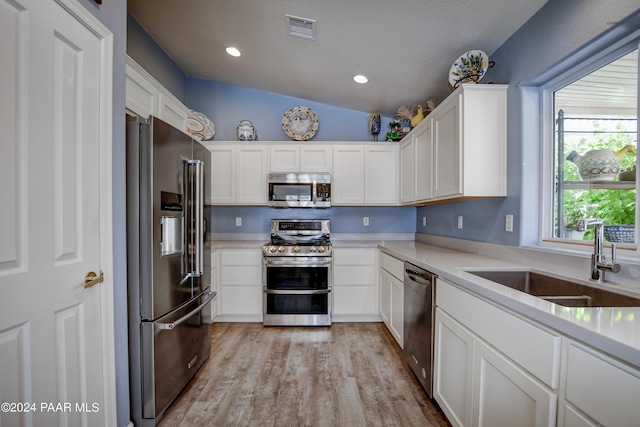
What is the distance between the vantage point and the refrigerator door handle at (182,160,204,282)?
5.85ft

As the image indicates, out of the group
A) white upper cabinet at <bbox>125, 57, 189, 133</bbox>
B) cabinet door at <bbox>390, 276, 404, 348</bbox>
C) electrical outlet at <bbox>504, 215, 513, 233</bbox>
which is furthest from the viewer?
cabinet door at <bbox>390, 276, 404, 348</bbox>

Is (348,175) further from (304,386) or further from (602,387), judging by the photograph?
(602,387)

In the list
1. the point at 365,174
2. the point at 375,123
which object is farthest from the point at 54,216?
the point at 375,123

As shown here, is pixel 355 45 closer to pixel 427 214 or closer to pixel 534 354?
pixel 427 214

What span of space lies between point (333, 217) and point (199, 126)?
1.97 m

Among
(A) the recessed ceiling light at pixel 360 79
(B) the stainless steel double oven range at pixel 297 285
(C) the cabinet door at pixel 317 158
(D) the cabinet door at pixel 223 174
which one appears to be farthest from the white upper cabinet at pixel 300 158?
(B) the stainless steel double oven range at pixel 297 285

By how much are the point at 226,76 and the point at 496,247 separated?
3333 millimetres

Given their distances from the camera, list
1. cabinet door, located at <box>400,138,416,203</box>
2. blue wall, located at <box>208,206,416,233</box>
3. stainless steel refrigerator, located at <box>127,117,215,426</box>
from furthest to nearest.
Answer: blue wall, located at <box>208,206,416,233</box> < cabinet door, located at <box>400,138,416,203</box> < stainless steel refrigerator, located at <box>127,117,215,426</box>

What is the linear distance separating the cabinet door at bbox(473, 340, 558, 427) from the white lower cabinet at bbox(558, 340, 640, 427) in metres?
0.05

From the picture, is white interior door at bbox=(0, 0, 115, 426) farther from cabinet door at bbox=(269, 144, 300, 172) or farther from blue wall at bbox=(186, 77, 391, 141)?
blue wall at bbox=(186, 77, 391, 141)

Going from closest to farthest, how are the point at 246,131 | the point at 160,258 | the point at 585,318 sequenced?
the point at 585,318 → the point at 160,258 → the point at 246,131

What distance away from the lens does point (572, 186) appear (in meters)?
1.63

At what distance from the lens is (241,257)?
307cm

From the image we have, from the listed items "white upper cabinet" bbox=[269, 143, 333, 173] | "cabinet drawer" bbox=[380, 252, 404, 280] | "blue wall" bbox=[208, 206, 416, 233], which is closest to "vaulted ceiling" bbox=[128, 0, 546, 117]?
"white upper cabinet" bbox=[269, 143, 333, 173]
